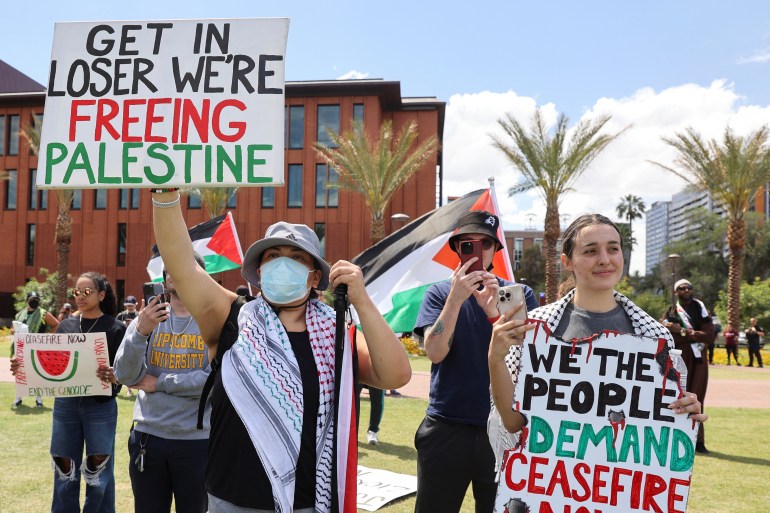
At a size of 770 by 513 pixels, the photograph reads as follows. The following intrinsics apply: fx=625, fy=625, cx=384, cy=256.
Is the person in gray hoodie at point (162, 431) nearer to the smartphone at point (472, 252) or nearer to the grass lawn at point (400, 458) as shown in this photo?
the smartphone at point (472, 252)

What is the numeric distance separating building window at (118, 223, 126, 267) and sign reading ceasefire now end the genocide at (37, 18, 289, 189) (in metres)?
40.8

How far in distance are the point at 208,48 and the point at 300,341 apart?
4.43ft

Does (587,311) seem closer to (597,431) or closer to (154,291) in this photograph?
(597,431)

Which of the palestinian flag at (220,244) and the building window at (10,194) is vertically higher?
the building window at (10,194)

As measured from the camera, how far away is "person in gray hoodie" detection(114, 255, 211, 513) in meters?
3.60

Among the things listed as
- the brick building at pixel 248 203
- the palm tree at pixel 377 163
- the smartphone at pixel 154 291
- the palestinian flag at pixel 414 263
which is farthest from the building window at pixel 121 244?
the smartphone at pixel 154 291

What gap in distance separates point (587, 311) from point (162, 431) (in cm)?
250

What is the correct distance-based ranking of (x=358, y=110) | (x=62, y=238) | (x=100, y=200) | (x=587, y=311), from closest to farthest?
(x=587, y=311) < (x=62, y=238) < (x=358, y=110) < (x=100, y=200)

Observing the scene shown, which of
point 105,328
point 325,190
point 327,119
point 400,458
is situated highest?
point 327,119

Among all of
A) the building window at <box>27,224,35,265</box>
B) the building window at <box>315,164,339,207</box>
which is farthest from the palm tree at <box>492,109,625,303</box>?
the building window at <box>27,224,35,265</box>

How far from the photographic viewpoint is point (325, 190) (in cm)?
3844

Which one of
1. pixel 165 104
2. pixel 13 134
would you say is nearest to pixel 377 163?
pixel 165 104

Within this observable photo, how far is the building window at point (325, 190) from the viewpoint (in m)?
38.3

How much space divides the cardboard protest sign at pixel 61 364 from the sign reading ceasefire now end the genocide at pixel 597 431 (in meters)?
3.23
